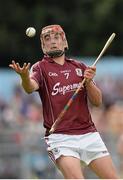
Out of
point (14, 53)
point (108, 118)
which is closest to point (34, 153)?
point (108, 118)

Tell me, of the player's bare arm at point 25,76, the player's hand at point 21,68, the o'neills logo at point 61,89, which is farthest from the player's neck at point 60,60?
the player's hand at point 21,68

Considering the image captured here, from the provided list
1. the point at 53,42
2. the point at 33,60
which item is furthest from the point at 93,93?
the point at 33,60

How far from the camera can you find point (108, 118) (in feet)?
67.2

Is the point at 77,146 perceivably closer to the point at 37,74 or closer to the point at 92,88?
the point at 92,88

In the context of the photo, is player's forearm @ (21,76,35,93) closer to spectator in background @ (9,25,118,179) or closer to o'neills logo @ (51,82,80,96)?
spectator in background @ (9,25,118,179)

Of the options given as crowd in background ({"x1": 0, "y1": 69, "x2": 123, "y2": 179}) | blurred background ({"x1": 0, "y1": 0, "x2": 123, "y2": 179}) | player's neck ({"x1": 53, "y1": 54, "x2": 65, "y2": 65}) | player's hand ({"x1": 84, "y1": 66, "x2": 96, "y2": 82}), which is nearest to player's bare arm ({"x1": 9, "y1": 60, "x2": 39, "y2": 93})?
player's neck ({"x1": 53, "y1": 54, "x2": 65, "y2": 65})

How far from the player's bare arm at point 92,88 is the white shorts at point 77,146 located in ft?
1.28

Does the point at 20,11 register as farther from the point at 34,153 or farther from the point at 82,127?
the point at 82,127

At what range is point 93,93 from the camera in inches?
459

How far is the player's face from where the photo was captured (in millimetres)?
11776

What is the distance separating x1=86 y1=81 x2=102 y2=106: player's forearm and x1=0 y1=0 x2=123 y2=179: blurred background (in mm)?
3837

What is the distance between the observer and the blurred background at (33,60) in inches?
748

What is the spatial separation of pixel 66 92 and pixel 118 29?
25.5m

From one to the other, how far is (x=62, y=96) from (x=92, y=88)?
1.10ft
